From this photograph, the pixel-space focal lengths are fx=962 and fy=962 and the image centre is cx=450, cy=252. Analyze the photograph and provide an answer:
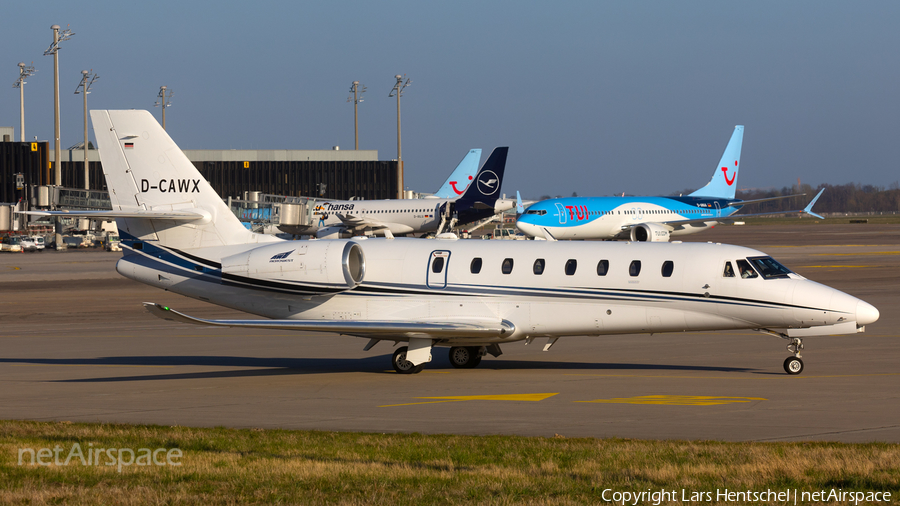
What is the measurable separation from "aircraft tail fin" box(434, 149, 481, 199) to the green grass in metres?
75.3

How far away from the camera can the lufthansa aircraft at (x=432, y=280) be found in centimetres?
1902

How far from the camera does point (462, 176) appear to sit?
3460 inches

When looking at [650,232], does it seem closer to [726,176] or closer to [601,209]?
[601,209]

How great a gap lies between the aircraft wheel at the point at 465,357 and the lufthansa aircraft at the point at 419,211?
4105 cm

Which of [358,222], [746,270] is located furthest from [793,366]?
[358,222]

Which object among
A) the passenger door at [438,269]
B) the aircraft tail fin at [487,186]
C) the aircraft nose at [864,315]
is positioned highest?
the aircraft tail fin at [487,186]

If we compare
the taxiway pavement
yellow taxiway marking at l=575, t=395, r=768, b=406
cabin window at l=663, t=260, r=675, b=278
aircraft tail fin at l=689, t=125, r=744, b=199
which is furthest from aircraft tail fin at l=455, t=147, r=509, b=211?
yellow taxiway marking at l=575, t=395, r=768, b=406

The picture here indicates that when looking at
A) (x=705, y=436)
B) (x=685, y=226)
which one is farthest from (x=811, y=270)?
(x=705, y=436)

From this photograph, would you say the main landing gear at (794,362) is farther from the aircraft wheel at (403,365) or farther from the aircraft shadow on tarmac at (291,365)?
the aircraft wheel at (403,365)

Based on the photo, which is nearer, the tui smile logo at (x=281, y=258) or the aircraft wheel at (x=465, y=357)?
the tui smile logo at (x=281, y=258)

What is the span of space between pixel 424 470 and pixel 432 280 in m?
10.1

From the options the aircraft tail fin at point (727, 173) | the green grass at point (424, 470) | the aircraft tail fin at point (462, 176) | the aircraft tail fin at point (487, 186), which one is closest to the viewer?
the green grass at point (424, 470)

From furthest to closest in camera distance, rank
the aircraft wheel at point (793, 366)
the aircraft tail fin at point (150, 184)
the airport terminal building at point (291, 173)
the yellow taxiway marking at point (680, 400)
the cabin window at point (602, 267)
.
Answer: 1. the airport terminal building at point (291, 173)
2. the aircraft tail fin at point (150, 184)
3. the cabin window at point (602, 267)
4. the aircraft wheel at point (793, 366)
5. the yellow taxiway marking at point (680, 400)

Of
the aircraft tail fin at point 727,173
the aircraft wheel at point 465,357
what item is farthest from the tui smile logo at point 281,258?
the aircraft tail fin at point 727,173
